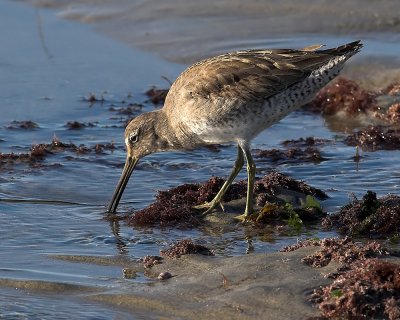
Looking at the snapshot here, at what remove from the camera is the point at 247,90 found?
8.23m

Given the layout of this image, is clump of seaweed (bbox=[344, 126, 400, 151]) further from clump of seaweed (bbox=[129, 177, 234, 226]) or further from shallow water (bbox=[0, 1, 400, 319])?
clump of seaweed (bbox=[129, 177, 234, 226])

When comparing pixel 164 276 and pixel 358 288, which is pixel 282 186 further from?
pixel 358 288

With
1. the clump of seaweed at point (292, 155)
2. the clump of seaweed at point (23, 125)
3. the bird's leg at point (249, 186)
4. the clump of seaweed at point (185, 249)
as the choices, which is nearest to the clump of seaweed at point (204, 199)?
the bird's leg at point (249, 186)

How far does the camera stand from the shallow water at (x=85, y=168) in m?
7.00

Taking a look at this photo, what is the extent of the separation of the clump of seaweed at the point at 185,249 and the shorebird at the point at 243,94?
3.43ft

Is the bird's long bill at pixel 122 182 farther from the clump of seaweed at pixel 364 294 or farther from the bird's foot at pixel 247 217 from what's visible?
the clump of seaweed at pixel 364 294

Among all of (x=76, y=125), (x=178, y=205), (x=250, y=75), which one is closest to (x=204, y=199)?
(x=178, y=205)

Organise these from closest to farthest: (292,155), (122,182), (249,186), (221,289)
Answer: (221,289) < (249,186) < (122,182) < (292,155)

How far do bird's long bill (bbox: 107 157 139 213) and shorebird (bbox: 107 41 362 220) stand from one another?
11 mm

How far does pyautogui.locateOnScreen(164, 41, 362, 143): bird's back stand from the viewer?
821 cm

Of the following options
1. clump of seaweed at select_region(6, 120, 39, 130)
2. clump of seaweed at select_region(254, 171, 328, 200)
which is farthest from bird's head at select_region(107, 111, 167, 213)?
clump of seaweed at select_region(6, 120, 39, 130)

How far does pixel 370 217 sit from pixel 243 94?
1411mm

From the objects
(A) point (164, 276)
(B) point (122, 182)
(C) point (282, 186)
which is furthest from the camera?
(B) point (122, 182)

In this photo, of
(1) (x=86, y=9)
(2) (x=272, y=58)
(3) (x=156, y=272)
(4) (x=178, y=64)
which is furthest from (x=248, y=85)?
(1) (x=86, y=9)
